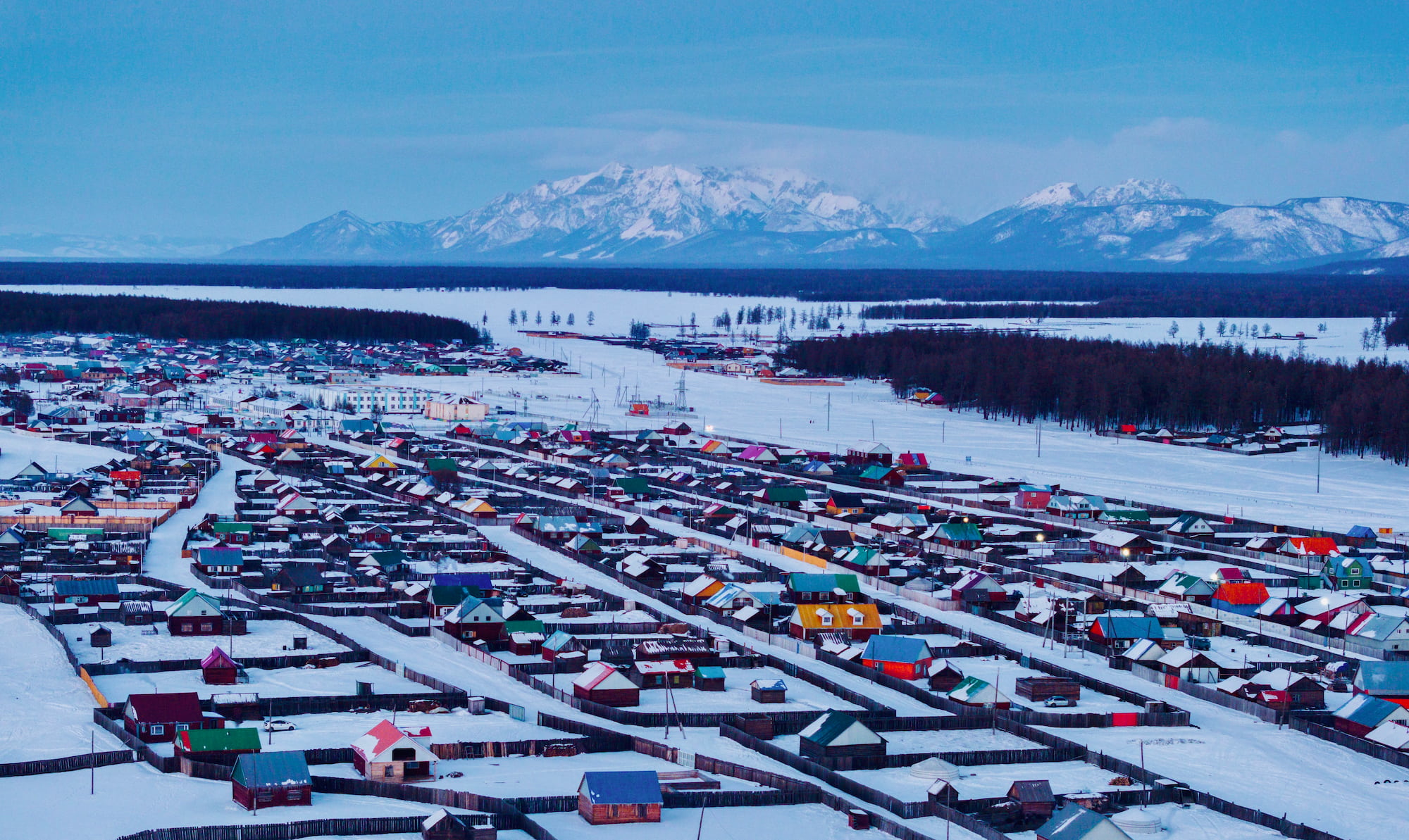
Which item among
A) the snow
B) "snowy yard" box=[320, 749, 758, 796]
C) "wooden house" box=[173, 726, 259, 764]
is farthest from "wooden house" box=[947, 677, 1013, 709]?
"wooden house" box=[173, 726, 259, 764]

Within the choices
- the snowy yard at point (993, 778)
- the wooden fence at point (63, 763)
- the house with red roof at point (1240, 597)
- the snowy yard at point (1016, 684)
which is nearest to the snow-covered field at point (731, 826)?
the snowy yard at point (993, 778)

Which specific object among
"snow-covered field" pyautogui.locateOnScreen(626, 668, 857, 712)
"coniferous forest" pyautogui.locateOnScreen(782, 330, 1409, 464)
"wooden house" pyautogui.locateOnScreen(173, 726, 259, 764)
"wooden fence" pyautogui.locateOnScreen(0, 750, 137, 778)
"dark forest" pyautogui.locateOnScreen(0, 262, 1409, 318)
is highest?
"dark forest" pyautogui.locateOnScreen(0, 262, 1409, 318)

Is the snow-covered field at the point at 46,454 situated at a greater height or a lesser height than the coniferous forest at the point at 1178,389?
lesser

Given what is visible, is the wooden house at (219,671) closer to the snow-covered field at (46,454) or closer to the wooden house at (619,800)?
the wooden house at (619,800)

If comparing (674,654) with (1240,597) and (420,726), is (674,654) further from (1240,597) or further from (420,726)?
(1240,597)

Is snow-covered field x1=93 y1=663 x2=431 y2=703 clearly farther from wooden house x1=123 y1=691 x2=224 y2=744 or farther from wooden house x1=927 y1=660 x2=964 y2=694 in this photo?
wooden house x1=927 y1=660 x2=964 y2=694

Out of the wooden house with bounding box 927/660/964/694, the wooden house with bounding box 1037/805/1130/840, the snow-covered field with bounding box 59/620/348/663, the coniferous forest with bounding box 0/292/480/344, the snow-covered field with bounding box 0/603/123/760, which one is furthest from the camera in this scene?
the coniferous forest with bounding box 0/292/480/344

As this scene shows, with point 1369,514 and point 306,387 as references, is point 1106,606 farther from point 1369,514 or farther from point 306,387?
point 306,387
